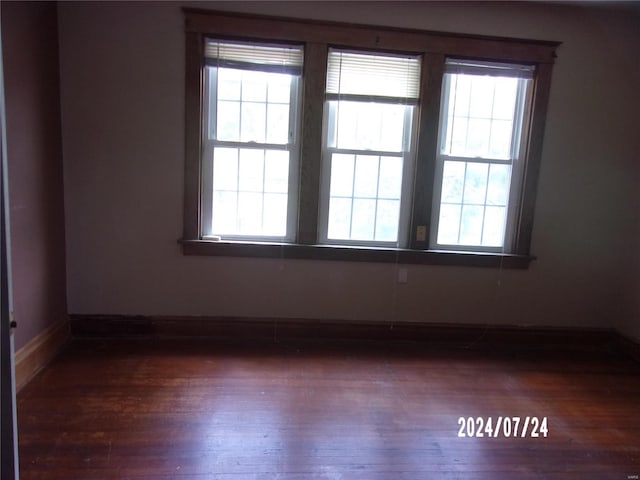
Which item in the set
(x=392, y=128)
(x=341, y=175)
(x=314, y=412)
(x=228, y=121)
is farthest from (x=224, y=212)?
(x=314, y=412)

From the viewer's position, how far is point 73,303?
2.88 meters

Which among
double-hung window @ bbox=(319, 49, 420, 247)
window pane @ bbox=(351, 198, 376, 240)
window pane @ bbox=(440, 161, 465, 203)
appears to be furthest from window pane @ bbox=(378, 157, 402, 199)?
window pane @ bbox=(440, 161, 465, 203)

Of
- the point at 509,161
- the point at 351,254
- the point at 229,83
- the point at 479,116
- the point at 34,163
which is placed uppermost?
the point at 229,83

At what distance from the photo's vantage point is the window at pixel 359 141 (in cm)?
275

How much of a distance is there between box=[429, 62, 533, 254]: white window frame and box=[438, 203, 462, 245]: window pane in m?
0.03

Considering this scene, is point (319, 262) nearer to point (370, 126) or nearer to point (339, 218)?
point (339, 218)

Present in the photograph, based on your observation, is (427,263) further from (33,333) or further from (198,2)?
(33,333)

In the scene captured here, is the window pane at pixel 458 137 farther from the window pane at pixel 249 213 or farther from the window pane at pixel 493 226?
the window pane at pixel 249 213

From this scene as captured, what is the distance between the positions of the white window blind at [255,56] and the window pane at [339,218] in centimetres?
97

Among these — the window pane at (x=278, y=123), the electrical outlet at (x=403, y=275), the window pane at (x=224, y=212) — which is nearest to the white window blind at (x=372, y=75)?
the window pane at (x=278, y=123)

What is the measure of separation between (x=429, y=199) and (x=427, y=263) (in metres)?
0.50

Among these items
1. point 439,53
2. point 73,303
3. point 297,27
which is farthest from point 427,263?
point 73,303

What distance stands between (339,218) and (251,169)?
0.75 meters

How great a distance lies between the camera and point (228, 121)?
9.29 ft
